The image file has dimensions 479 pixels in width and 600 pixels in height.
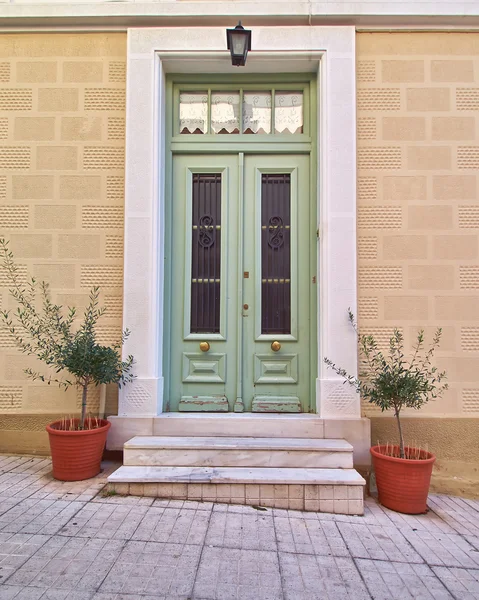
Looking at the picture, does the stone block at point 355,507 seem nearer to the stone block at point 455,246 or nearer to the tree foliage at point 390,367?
the tree foliage at point 390,367

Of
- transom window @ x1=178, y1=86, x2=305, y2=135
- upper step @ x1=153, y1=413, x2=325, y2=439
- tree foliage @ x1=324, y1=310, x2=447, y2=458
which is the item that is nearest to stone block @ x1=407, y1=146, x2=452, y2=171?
transom window @ x1=178, y1=86, x2=305, y2=135

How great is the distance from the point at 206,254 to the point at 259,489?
Answer: 88.5 inches

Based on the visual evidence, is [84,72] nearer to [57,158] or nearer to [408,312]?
[57,158]

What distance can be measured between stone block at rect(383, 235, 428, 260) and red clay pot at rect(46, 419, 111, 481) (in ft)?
9.88

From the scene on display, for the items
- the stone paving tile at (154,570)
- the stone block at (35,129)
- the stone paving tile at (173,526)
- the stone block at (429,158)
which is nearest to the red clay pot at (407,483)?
the stone paving tile at (173,526)

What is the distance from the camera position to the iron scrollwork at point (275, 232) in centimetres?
458

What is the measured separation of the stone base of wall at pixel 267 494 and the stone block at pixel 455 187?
9.03ft

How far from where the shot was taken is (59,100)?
4461 millimetres

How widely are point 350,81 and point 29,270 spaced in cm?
354

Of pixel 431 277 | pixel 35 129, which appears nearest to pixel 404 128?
pixel 431 277

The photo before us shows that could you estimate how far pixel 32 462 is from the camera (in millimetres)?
4160

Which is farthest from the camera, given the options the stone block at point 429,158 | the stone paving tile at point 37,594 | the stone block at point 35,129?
the stone block at point 35,129

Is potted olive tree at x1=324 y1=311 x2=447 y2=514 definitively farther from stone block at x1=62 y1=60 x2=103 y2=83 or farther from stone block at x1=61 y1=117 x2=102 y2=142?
stone block at x1=62 y1=60 x2=103 y2=83

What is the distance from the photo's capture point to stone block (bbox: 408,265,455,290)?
168 inches
